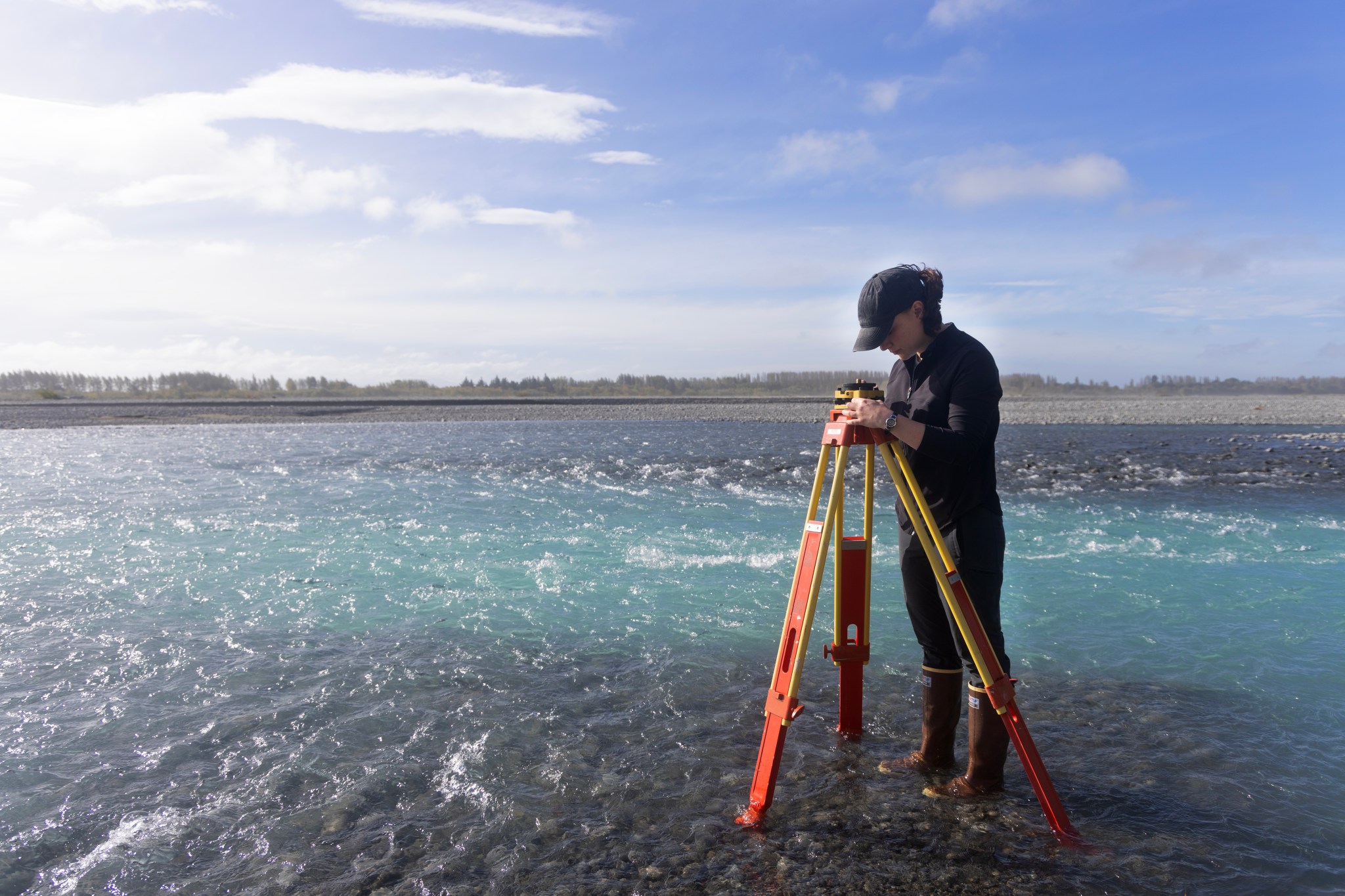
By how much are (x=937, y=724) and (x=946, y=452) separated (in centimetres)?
172

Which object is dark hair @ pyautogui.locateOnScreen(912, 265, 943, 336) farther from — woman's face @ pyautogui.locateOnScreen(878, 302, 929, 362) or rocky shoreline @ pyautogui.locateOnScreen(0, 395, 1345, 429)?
rocky shoreline @ pyautogui.locateOnScreen(0, 395, 1345, 429)

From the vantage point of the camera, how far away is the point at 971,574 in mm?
3869

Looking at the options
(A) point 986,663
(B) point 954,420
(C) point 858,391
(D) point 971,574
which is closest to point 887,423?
(C) point 858,391

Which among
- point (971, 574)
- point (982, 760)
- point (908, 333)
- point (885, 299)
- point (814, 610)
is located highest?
point (885, 299)

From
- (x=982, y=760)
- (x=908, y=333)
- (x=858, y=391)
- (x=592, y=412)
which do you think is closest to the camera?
(x=858, y=391)

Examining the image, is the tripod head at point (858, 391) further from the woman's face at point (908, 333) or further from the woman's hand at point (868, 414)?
the woman's face at point (908, 333)

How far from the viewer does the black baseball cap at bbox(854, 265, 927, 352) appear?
384 centimetres

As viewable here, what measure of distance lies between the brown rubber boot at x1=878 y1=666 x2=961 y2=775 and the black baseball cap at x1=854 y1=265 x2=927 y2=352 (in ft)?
6.09

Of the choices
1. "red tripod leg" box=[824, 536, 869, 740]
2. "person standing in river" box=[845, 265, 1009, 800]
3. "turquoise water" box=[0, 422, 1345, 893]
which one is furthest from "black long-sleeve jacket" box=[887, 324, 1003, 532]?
"turquoise water" box=[0, 422, 1345, 893]

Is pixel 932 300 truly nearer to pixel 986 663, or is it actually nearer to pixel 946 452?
pixel 946 452

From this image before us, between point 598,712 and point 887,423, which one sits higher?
point 887,423

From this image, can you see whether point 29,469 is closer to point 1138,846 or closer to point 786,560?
point 786,560

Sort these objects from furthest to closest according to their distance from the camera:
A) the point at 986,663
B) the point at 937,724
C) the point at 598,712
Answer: the point at 598,712, the point at 937,724, the point at 986,663

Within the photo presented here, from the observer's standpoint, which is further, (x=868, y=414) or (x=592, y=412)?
(x=592, y=412)
